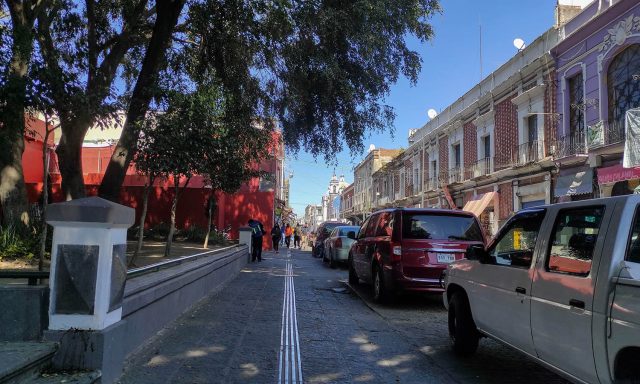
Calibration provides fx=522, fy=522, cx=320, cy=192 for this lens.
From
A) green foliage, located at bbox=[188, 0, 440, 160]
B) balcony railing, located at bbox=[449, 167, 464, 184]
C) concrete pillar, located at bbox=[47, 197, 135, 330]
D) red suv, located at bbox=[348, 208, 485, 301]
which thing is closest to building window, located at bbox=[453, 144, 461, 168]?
balcony railing, located at bbox=[449, 167, 464, 184]

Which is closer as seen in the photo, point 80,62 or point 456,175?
point 80,62

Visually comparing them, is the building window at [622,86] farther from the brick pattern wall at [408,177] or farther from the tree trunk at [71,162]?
the brick pattern wall at [408,177]

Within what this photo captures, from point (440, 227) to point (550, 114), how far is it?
1423 cm

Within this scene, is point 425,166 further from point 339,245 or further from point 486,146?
point 339,245

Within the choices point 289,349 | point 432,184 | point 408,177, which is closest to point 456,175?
point 432,184

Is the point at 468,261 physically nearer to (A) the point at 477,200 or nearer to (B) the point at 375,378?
(B) the point at 375,378

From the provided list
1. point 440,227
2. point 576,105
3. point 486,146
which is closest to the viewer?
point 440,227

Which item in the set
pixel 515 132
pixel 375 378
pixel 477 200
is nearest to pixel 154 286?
pixel 375 378

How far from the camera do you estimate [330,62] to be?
11.9 m

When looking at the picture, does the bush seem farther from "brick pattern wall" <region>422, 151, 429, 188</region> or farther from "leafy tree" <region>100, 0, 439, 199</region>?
"brick pattern wall" <region>422, 151, 429, 188</region>

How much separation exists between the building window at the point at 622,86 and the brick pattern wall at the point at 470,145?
466 inches

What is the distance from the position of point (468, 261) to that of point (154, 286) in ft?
11.9

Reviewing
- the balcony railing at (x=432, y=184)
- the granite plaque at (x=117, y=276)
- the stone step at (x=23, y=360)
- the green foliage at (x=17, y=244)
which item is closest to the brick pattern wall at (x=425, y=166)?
the balcony railing at (x=432, y=184)

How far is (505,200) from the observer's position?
2555 centimetres
